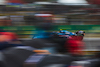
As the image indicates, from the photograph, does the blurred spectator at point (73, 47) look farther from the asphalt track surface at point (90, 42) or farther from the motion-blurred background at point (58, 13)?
the motion-blurred background at point (58, 13)

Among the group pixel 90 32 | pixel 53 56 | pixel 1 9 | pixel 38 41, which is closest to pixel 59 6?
pixel 90 32

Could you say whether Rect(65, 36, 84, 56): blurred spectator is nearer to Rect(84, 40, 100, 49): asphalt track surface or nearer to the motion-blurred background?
Rect(84, 40, 100, 49): asphalt track surface

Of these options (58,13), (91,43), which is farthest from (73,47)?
(58,13)

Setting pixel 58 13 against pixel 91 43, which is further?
pixel 58 13

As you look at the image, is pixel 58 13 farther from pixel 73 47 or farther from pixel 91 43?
pixel 73 47

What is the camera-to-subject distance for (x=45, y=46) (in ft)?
8.20

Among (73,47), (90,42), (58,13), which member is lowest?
(90,42)

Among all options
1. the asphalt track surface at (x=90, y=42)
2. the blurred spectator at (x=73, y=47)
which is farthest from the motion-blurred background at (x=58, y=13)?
the blurred spectator at (x=73, y=47)

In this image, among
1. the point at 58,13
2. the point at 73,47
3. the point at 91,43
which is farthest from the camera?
the point at 58,13

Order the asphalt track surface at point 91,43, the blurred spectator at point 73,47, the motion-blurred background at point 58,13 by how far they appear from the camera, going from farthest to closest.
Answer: the motion-blurred background at point 58,13, the asphalt track surface at point 91,43, the blurred spectator at point 73,47

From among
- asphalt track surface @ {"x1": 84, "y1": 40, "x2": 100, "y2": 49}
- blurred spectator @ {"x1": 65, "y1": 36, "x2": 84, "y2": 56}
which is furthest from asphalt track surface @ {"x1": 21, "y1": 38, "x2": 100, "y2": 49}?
blurred spectator @ {"x1": 65, "y1": 36, "x2": 84, "y2": 56}

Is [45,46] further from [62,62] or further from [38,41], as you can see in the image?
[62,62]

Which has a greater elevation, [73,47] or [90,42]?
[73,47]

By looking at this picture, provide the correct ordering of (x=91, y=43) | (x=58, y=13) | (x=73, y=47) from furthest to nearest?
1. (x=58, y=13)
2. (x=91, y=43)
3. (x=73, y=47)
